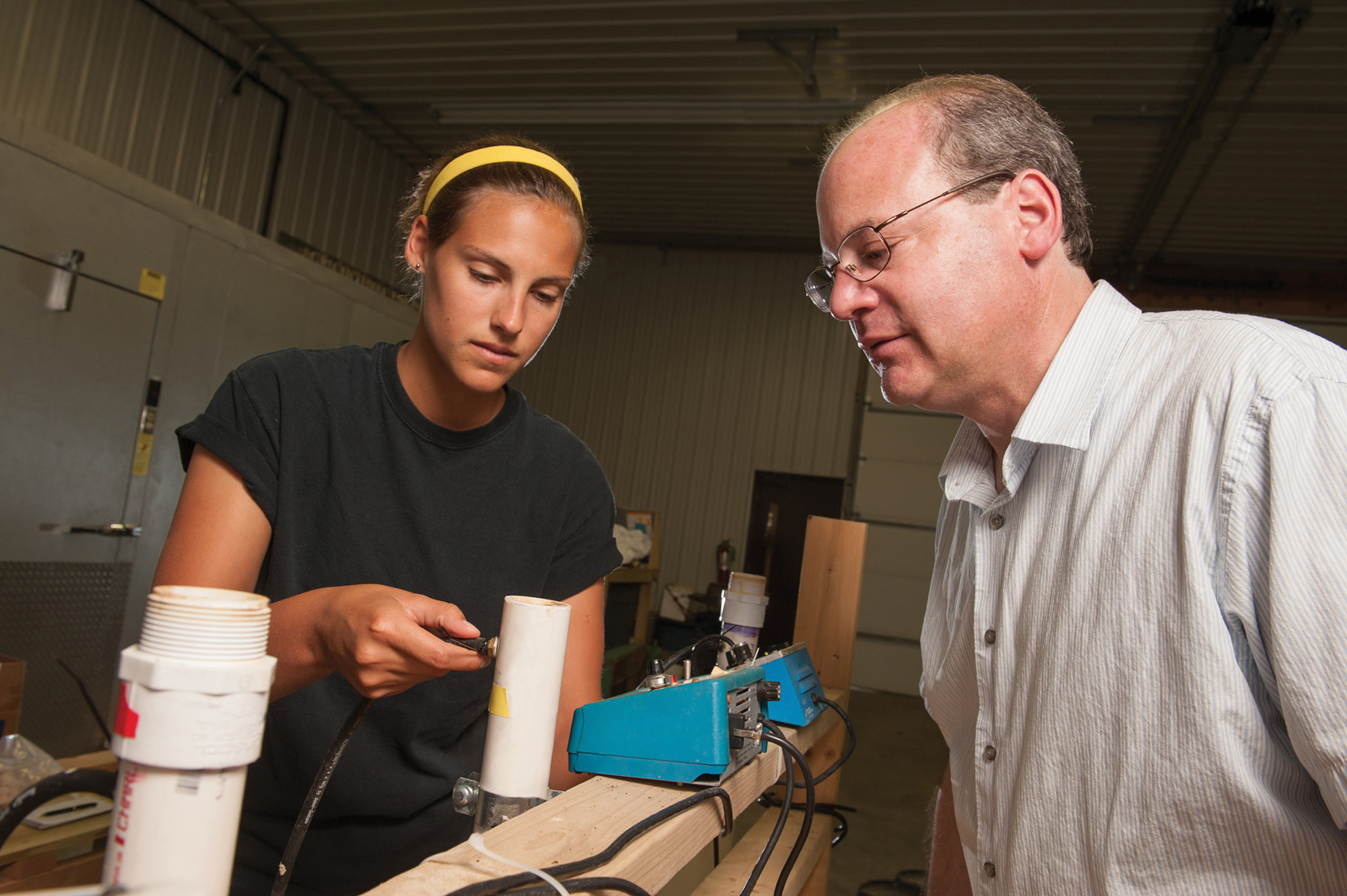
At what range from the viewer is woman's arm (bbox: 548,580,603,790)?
3.45ft

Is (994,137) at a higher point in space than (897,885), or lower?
higher

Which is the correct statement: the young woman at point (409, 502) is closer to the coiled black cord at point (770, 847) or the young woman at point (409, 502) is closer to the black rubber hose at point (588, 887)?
the coiled black cord at point (770, 847)

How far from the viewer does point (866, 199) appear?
3.13 ft

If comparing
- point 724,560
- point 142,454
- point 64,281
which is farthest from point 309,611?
point 724,560

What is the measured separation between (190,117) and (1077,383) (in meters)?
4.97

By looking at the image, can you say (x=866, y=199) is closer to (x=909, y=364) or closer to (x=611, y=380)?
(x=909, y=364)

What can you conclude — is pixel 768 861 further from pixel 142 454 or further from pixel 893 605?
pixel 893 605

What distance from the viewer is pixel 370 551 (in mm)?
985

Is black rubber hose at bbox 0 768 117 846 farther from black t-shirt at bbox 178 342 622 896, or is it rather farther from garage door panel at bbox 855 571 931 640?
garage door panel at bbox 855 571 931 640

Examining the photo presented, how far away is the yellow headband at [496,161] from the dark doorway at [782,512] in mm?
5531

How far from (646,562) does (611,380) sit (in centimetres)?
277

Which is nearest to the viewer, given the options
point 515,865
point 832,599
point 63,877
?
point 515,865

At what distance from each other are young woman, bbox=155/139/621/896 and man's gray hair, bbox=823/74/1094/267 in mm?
465

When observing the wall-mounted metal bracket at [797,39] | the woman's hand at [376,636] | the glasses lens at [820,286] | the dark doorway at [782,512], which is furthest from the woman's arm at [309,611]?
the dark doorway at [782,512]
